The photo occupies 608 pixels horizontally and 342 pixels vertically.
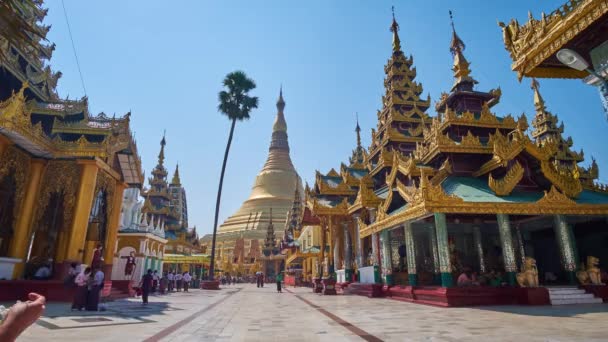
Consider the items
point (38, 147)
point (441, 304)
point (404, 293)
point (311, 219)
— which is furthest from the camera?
point (311, 219)

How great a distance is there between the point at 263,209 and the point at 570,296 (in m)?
54.5

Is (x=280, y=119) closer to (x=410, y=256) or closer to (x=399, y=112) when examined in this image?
(x=399, y=112)

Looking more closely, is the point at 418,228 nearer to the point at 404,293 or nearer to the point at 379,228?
the point at 379,228

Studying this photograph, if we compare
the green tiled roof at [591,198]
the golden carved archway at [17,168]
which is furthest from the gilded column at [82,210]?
the green tiled roof at [591,198]

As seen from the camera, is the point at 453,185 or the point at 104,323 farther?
the point at 453,185

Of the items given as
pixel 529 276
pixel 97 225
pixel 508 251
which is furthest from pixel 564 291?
pixel 97 225

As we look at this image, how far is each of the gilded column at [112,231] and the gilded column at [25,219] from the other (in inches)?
133

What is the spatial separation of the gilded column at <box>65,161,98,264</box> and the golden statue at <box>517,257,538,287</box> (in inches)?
594

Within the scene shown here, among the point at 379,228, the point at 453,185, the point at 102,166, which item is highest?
the point at 102,166

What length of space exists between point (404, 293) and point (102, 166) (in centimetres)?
1326

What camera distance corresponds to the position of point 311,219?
2491cm

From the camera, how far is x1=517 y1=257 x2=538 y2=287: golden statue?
11.0 metres

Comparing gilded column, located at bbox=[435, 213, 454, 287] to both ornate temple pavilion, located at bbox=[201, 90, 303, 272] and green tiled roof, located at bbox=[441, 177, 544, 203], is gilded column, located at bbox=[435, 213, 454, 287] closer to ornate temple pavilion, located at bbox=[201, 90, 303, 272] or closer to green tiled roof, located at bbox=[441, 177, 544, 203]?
green tiled roof, located at bbox=[441, 177, 544, 203]

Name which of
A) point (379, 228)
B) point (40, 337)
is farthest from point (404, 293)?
point (40, 337)
